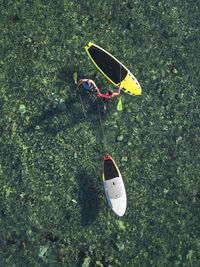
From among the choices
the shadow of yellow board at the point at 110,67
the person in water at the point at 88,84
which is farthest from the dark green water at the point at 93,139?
the person in water at the point at 88,84

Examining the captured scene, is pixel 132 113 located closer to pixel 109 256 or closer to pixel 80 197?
pixel 80 197

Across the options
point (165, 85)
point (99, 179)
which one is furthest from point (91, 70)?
point (99, 179)

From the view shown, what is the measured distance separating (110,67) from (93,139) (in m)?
2.44

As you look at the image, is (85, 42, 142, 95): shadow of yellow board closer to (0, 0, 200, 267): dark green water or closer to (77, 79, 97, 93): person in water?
(0, 0, 200, 267): dark green water

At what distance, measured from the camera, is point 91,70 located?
9.03 metres

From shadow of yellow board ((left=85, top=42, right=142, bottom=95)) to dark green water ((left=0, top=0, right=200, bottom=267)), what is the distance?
35 cm

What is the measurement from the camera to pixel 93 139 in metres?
8.88

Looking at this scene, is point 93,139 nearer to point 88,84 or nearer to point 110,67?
point 88,84

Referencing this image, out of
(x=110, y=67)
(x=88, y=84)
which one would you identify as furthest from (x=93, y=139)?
(x=110, y=67)

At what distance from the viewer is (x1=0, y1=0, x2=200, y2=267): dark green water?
8.61m

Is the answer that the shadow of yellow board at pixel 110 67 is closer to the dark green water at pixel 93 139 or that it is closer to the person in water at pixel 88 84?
the dark green water at pixel 93 139

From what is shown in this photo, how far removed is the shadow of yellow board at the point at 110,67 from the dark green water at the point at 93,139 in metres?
0.35

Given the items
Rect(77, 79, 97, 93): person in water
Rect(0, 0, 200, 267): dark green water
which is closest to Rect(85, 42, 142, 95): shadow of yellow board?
Rect(0, 0, 200, 267): dark green water

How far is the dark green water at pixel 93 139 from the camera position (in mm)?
8609
